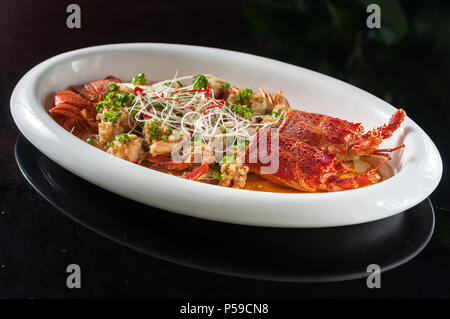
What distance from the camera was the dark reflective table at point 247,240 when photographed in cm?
178

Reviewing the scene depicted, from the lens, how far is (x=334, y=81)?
2875mm

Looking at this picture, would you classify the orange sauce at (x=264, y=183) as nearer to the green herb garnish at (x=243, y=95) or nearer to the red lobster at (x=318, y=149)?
the red lobster at (x=318, y=149)

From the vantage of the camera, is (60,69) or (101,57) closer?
(60,69)

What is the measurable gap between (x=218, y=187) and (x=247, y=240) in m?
0.26

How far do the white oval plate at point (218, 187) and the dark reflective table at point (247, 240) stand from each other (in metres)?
0.12

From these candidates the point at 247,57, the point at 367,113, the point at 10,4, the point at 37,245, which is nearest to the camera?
the point at 37,245

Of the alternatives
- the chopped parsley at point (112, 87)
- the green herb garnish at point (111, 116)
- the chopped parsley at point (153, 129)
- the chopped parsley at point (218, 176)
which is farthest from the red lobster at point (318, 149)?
the chopped parsley at point (112, 87)

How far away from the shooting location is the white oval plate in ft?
5.81

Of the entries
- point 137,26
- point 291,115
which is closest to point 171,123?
point 291,115

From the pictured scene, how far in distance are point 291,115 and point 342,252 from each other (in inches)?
34.5

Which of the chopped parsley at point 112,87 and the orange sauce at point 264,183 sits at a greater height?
the chopped parsley at point 112,87

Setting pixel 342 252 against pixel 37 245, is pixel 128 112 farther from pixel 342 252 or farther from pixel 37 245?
pixel 342 252

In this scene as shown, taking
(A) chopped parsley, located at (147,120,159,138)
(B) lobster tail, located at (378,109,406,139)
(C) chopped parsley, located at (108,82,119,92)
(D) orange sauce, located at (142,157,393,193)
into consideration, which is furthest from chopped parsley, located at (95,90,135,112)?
(B) lobster tail, located at (378,109,406,139)

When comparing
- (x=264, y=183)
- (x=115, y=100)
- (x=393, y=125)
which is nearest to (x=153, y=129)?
(x=115, y=100)
